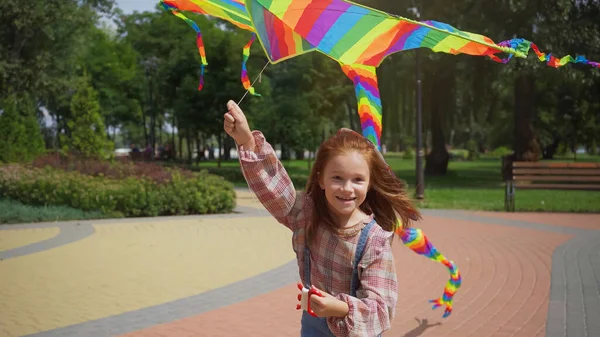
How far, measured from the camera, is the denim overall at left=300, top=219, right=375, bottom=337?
6.88 feet

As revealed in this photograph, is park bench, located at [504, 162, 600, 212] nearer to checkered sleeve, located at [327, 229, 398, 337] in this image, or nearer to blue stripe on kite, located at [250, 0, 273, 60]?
blue stripe on kite, located at [250, 0, 273, 60]

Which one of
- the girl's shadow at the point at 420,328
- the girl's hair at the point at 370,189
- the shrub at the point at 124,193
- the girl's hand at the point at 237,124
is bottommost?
the girl's shadow at the point at 420,328

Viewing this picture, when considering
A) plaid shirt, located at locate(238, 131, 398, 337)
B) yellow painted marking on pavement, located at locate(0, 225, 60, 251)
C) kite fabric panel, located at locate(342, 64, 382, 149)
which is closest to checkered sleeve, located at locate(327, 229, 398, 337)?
plaid shirt, located at locate(238, 131, 398, 337)

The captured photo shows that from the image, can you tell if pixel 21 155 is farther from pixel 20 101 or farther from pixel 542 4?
pixel 542 4

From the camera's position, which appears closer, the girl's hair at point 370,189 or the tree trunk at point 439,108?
the girl's hair at point 370,189

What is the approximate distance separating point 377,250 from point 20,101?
30322 mm

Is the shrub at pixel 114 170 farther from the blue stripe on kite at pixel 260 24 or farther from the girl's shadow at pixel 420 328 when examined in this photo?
the blue stripe on kite at pixel 260 24

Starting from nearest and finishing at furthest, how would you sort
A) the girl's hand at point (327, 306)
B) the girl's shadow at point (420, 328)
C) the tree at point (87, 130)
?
the girl's hand at point (327, 306)
the girl's shadow at point (420, 328)
the tree at point (87, 130)

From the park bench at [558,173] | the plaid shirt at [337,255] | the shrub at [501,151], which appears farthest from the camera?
the shrub at [501,151]

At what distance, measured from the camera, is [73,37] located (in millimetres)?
30812

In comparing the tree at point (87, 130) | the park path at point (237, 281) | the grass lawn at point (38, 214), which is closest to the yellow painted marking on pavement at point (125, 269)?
the park path at point (237, 281)

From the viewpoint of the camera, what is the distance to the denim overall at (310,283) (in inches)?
82.6

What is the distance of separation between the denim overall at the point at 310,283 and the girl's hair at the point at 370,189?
0.11 m

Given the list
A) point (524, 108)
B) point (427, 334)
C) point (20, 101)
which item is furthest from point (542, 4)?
point (20, 101)
